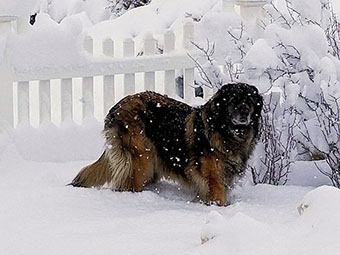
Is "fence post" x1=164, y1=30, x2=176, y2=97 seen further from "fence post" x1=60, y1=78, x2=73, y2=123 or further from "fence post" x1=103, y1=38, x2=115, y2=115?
"fence post" x1=60, y1=78, x2=73, y2=123

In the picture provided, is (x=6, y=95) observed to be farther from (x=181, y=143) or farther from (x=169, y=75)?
(x=181, y=143)

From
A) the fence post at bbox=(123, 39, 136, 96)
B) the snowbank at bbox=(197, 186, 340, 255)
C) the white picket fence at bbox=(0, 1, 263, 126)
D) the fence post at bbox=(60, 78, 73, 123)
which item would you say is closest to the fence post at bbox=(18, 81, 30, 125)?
the white picket fence at bbox=(0, 1, 263, 126)

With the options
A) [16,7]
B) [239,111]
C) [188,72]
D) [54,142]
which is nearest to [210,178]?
[239,111]

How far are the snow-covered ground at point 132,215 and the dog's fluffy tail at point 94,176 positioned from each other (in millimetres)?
117

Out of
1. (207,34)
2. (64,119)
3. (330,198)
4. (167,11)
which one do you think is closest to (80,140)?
(64,119)

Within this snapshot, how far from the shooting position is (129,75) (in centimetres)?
709

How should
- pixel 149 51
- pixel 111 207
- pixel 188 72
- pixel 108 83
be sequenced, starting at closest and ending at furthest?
1. pixel 111 207
2. pixel 108 83
3. pixel 149 51
4. pixel 188 72

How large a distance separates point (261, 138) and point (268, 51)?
65cm

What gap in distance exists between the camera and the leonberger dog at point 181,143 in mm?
5418

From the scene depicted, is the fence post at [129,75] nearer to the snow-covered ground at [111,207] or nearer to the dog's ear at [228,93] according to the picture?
the snow-covered ground at [111,207]

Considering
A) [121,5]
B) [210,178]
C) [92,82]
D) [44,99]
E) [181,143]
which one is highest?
[121,5]

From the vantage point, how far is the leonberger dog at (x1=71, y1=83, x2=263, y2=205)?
542cm

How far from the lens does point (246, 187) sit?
590 centimetres

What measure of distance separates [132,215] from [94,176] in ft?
2.92
